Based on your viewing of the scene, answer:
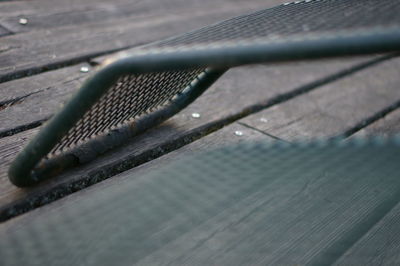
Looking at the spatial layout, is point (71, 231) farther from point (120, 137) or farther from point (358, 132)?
point (358, 132)

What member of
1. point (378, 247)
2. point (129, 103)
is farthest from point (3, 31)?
point (378, 247)

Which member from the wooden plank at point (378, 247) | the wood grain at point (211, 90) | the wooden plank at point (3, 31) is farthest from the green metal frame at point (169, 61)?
the wooden plank at point (3, 31)

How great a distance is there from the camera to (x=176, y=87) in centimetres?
110

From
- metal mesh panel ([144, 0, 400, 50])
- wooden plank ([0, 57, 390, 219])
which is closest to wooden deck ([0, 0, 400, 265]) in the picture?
wooden plank ([0, 57, 390, 219])

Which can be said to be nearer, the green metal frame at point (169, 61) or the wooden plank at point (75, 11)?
the green metal frame at point (169, 61)

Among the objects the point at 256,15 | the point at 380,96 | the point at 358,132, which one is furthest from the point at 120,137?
the point at 380,96

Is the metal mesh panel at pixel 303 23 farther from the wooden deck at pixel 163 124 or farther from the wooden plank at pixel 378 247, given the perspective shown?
the wooden plank at pixel 378 247

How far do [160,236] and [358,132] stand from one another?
62cm

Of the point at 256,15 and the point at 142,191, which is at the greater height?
the point at 256,15

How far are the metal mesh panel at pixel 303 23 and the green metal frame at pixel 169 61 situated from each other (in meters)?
0.02

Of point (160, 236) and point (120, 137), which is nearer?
point (160, 236)

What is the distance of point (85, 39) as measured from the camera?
167cm

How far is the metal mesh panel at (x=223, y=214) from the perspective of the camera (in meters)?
0.78

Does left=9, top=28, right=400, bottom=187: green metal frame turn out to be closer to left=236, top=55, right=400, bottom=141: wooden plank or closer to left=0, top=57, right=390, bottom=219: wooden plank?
left=0, top=57, right=390, bottom=219: wooden plank
